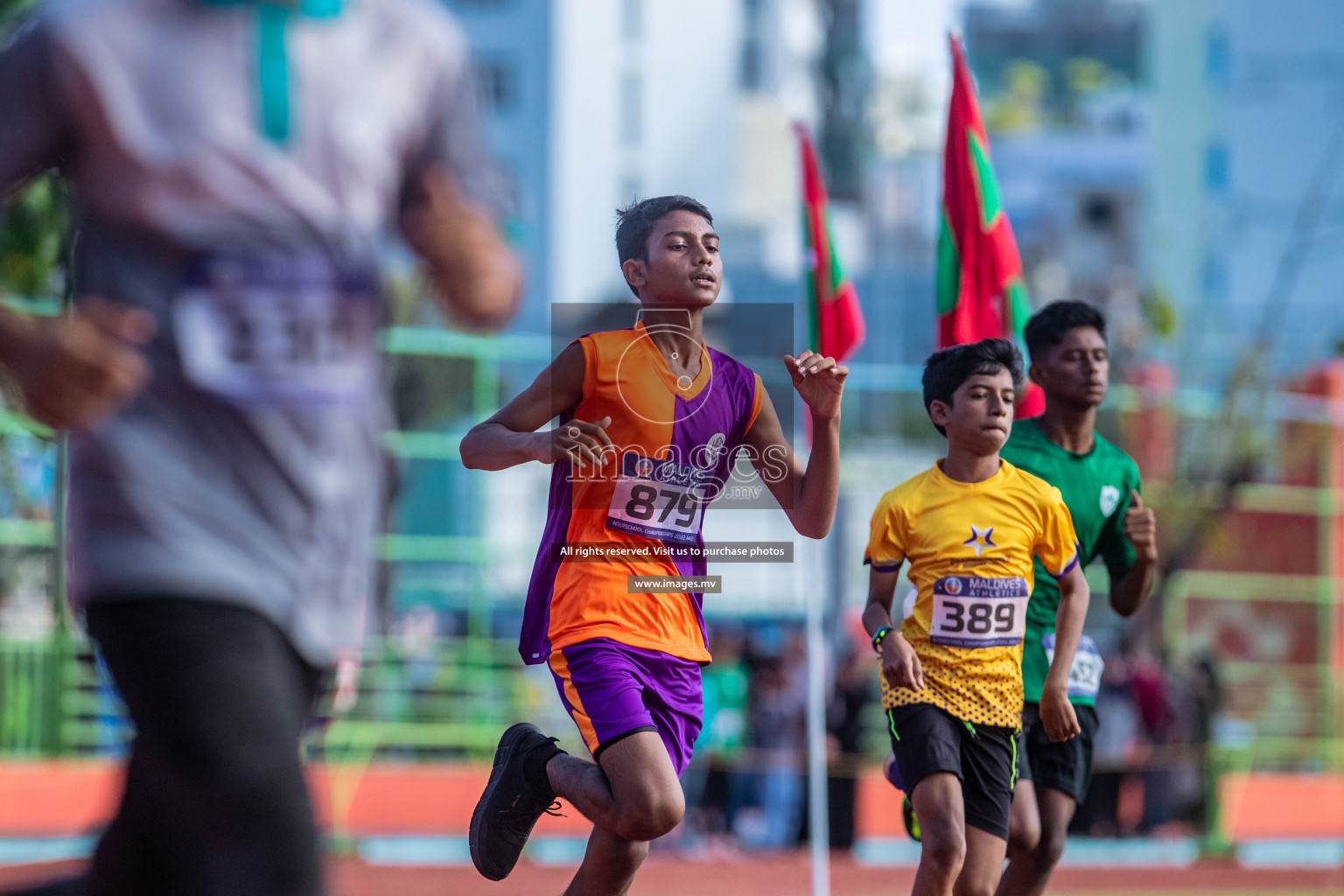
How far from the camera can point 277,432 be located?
2.62m

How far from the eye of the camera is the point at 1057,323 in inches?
225

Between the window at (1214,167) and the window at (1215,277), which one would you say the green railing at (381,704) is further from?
the window at (1214,167)

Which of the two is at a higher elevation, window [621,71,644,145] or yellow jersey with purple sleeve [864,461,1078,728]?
window [621,71,644,145]

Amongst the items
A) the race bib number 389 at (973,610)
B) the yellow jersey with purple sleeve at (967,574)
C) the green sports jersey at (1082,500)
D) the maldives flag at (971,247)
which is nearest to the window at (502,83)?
the maldives flag at (971,247)

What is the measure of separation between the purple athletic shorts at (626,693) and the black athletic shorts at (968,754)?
2.40 ft

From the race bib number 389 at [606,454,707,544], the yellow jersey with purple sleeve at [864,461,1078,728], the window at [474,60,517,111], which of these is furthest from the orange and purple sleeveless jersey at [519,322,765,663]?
the window at [474,60,517,111]

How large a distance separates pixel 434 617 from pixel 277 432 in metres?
12.5

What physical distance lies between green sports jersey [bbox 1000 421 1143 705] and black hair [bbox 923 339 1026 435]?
0.48 m

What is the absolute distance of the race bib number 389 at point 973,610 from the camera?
5035 mm

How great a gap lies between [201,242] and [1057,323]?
372 cm

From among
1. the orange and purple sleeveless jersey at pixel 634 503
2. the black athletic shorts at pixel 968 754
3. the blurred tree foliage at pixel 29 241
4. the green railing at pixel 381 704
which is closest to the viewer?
the orange and purple sleeveless jersey at pixel 634 503

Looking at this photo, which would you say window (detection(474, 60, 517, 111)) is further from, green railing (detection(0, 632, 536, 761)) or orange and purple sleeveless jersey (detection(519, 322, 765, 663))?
orange and purple sleeveless jersey (detection(519, 322, 765, 663))

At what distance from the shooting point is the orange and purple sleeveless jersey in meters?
4.53

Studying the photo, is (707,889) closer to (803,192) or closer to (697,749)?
(697,749)
